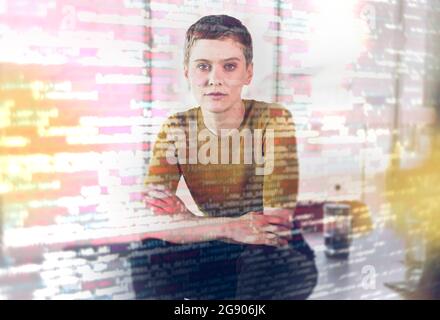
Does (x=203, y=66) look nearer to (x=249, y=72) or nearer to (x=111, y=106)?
(x=249, y=72)

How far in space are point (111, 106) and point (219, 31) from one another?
0.28 metres

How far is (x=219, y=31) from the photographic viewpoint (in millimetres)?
954

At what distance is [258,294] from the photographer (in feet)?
3.36

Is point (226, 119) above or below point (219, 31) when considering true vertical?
below

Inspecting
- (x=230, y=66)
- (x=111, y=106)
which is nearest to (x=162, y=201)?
(x=111, y=106)

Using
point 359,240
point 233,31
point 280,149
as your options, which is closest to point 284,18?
point 233,31

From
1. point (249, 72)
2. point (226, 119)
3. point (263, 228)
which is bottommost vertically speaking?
point (263, 228)

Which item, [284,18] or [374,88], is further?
[374,88]

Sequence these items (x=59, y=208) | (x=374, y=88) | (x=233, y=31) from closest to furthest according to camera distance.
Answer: (x=59, y=208) → (x=233, y=31) → (x=374, y=88)

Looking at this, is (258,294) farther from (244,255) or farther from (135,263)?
(135,263)

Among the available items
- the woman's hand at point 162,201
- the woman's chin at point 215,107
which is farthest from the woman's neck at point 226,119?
the woman's hand at point 162,201

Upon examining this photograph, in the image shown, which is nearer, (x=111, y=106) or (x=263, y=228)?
(x=111, y=106)

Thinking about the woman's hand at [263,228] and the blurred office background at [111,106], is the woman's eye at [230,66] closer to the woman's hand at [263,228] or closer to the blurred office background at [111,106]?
the blurred office background at [111,106]

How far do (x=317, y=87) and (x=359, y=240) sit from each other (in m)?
0.40
